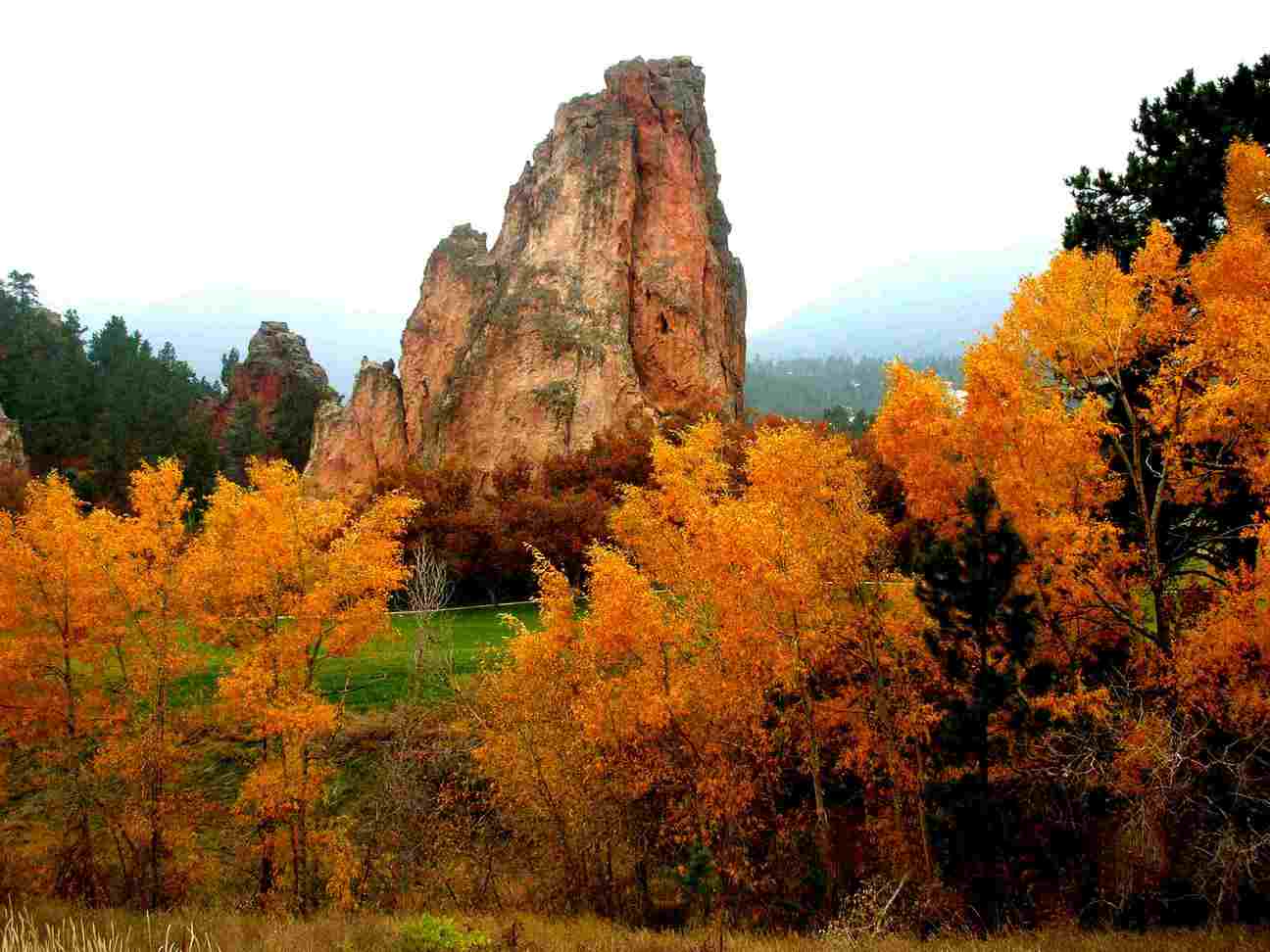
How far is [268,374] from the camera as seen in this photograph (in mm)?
75500

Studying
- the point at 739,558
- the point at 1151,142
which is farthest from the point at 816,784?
the point at 1151,142

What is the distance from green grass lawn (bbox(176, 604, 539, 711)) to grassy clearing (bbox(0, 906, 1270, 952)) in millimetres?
9109

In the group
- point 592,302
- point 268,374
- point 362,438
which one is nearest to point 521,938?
point 592,302

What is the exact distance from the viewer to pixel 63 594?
60.8 ft

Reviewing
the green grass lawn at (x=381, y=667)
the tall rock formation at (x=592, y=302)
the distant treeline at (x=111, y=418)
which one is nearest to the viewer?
the green grass lawn at (x=381, y=667)

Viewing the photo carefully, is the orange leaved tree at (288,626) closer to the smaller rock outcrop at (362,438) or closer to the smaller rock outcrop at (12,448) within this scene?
the smaller rock outcrop at (362,438)

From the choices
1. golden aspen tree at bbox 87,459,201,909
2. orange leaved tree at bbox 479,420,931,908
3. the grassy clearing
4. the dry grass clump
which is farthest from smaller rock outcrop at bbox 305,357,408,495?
the dry grass clump

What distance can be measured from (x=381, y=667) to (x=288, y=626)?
9.04 m

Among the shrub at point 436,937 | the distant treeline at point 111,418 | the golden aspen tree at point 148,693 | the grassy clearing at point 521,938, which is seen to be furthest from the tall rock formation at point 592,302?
the shrub at point 436,937

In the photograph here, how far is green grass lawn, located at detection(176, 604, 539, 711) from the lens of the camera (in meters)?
23.8

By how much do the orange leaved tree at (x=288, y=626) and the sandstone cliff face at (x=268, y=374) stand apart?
61.5 meters

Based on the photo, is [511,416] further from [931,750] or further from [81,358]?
[81,358]

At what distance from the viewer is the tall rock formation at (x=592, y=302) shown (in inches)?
1879

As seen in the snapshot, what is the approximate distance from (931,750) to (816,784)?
9.43ft
